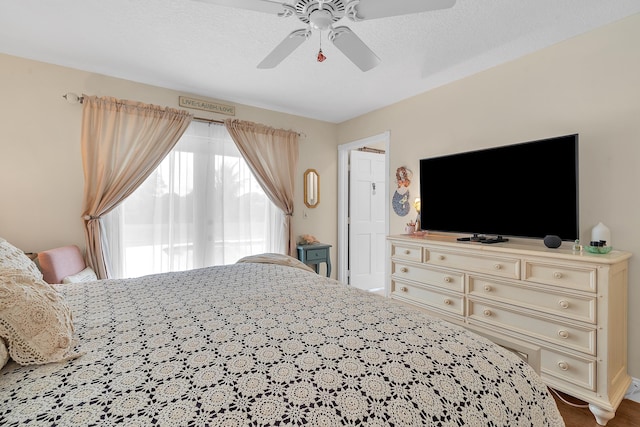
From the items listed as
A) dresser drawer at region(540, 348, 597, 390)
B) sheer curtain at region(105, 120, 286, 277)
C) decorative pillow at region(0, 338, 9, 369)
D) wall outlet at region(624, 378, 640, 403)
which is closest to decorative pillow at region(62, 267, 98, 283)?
sheer curtain at region(105, 120, 286, 277)

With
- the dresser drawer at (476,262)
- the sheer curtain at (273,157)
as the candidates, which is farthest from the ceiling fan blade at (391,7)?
the sheer curtain at (273,157)

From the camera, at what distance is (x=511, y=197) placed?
2.45 m

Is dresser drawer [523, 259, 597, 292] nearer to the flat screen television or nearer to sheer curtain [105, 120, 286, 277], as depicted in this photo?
the flat screen television

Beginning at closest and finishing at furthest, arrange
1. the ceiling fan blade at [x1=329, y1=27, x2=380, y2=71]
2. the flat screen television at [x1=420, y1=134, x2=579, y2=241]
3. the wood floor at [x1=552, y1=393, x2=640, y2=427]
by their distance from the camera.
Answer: the ceiling fan blade at [x1=329, y1=27, x2=380, y2=71], the wood floor at [x1=552, y1=393, x2=640, y2=427], the flat screen television at [x1=420, y1=134, x2=579, y2=241]

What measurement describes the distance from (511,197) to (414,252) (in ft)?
3.13

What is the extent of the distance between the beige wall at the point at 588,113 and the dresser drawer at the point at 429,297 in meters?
0.83

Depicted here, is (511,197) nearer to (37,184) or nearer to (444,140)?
(444,140)

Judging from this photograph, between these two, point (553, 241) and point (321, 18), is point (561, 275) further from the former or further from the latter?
point (321, 18)

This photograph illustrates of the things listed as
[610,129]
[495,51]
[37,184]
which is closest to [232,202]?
[37,184]

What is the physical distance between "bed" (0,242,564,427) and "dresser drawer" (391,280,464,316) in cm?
139

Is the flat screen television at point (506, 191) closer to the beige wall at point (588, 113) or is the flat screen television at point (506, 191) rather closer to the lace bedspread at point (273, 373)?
the beige wall at point (588, 113)

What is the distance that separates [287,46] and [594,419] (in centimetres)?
303

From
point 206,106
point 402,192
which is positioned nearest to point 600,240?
point 402,192

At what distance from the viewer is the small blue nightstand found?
4001 millimetres
